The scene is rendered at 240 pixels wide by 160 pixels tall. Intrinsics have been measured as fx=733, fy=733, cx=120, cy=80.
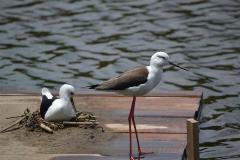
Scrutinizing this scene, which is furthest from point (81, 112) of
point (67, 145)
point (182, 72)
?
point (182, 72)

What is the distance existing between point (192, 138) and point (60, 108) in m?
2.18

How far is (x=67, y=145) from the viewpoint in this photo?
8508 mm

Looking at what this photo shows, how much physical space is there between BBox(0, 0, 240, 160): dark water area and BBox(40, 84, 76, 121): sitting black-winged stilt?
200cm

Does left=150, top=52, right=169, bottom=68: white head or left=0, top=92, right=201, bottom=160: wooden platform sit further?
left=150, top=52, right=169, bottom=68: white head

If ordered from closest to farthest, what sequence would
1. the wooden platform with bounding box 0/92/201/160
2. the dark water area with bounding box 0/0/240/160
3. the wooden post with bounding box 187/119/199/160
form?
the wooden post with bounding box 187/119/199/160
the wooden platform with bounding box 0/92/201/160
the dark water area with bounding box 0/0/240/160

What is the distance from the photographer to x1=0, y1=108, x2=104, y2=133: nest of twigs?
29.5 ft

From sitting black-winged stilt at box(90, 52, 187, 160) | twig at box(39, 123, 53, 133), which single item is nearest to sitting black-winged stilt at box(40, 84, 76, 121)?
twig at box(39, 123, 53, 133)

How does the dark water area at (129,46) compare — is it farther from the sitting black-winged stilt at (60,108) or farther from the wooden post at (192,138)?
the wooden post at (192,138)

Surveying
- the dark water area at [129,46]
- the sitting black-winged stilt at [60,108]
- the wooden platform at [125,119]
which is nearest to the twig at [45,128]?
the sitting black-winged stilt at [60,108]

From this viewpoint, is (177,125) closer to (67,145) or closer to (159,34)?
(67,145)

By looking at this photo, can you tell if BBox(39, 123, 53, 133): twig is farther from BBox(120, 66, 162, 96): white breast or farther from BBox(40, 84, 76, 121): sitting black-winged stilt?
BBox(120, 66, 162, 96): white breast

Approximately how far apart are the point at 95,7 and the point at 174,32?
2653 millimetres

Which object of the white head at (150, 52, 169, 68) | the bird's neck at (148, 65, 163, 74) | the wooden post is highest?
the white head at (150, 52, 169, 68)

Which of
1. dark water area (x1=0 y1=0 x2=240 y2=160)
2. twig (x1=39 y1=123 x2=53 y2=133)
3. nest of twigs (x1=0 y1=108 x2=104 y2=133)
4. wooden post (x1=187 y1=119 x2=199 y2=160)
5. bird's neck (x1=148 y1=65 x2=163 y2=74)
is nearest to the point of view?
wooden post (x1=187 y1=119 x2=199 y2=160)
